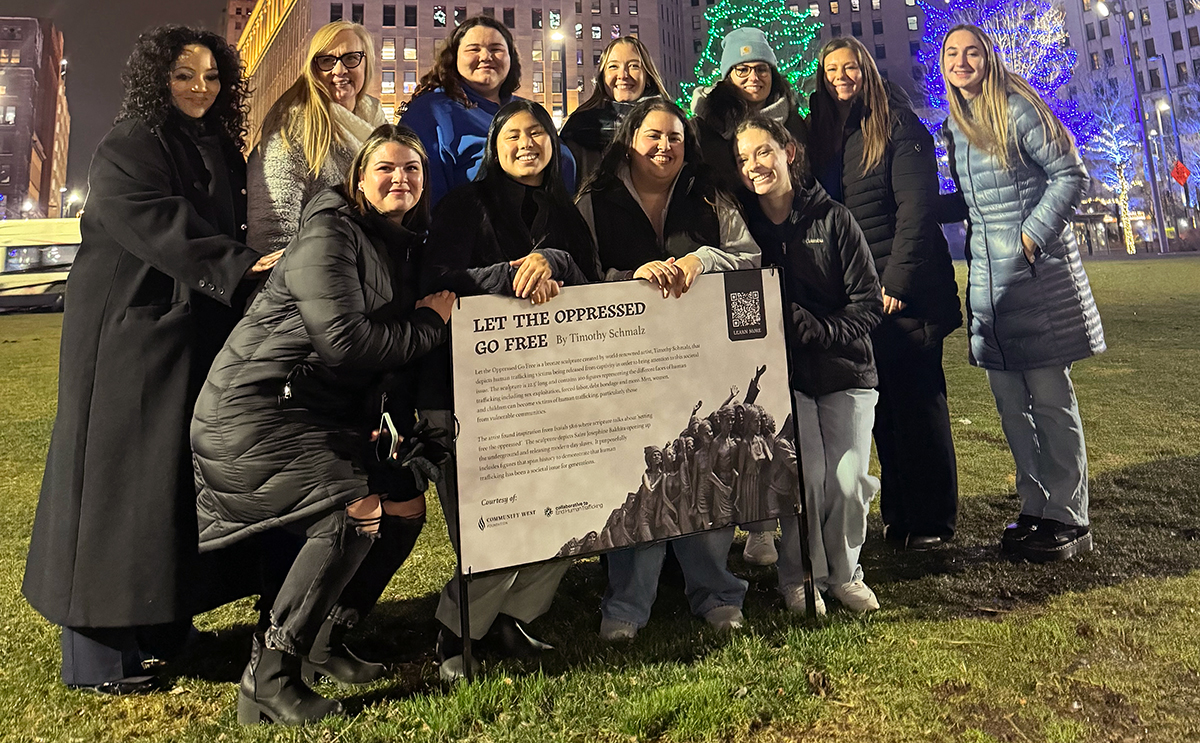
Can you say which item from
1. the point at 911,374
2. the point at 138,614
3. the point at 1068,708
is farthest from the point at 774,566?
the point at 138,614

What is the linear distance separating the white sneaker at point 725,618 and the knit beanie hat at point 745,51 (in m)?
3.06

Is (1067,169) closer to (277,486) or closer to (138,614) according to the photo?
(277,486)

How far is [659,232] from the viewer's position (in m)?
3.94

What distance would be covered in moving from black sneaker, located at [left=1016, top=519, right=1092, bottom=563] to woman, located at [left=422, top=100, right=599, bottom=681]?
301cm

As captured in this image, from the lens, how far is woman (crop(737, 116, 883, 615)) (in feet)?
13.2

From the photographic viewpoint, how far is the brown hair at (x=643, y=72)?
4336mm

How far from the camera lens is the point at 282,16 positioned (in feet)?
152

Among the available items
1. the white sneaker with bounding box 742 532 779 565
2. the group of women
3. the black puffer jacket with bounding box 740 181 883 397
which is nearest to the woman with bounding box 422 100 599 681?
the group of women

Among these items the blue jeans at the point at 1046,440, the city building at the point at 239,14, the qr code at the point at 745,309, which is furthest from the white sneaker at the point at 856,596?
the city building at the point at 239,14

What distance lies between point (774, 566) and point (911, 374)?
1546 mm

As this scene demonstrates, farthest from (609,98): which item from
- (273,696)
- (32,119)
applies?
(32,119)

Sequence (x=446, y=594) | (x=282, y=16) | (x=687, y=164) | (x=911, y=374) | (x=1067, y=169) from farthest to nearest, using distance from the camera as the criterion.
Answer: (x=282, y=16), (x=911, y=374), (x=1067, y=169), (x=687, y=164), (x=446, y=594)

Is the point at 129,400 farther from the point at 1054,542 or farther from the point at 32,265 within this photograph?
the point at 32,265

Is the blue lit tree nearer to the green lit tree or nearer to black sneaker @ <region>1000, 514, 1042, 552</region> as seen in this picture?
the green lit tree
